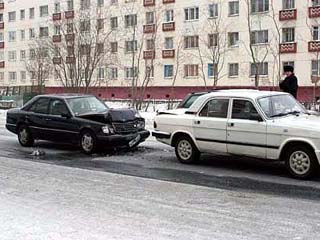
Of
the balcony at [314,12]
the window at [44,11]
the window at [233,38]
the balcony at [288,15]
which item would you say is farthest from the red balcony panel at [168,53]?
the window at [44,11]

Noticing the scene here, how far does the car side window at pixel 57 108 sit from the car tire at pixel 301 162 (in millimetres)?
6176

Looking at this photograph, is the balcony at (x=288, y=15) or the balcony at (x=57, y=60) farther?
the balcony at (x=288, y=15)

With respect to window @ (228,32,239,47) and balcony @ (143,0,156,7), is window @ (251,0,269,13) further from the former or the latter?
balcony @ (143,0,156,7)

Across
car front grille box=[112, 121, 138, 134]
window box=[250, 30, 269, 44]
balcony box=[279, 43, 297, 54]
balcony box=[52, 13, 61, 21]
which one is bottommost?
car front grille box=[112, 121, 138, 134]

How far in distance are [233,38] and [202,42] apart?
3.19m

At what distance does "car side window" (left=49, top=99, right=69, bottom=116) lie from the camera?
1371 cm

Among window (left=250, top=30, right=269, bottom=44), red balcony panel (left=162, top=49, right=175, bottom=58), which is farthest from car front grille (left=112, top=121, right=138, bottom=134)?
red balcony panel (left=162, top=49, right=175, bottom=58)

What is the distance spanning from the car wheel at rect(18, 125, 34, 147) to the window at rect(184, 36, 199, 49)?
3757 cm

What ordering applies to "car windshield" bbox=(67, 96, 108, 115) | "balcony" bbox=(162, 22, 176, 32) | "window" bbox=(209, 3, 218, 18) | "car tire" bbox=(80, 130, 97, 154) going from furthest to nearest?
"balcony" bbox=(162, 22, 176, 32), "window" bbox=(209, 3, 218, 18), "car windshield" bbox=(67, 96, 108, 115), "car tire" bbox=(80, 130, 97, 154)

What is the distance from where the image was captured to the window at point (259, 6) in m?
46.1

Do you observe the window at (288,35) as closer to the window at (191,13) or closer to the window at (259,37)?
the window at (259,37)

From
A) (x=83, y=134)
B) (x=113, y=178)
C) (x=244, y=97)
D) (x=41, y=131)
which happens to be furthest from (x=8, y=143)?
(x=244, y=97)

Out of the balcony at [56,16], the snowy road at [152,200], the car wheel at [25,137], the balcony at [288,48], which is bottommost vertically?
the snowy road at [152,200]

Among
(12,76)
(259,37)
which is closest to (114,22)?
(259,37)
